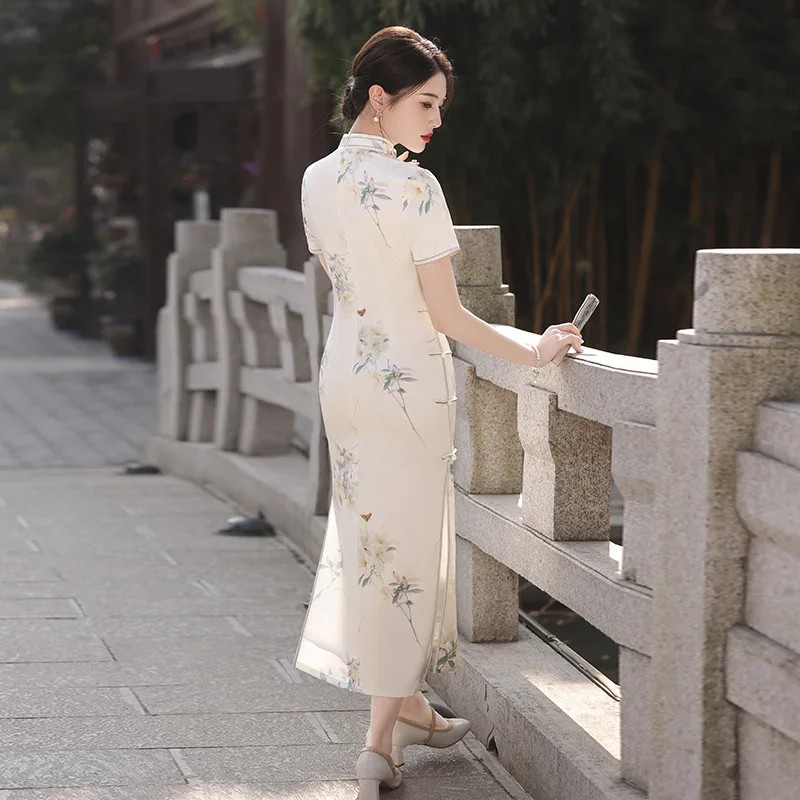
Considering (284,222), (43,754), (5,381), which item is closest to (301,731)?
(43,754)

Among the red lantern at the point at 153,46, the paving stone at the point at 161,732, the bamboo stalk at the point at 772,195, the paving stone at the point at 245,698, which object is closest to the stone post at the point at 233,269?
the bamboo stalk at the point at 772,195

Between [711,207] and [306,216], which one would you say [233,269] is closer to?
[711,207]

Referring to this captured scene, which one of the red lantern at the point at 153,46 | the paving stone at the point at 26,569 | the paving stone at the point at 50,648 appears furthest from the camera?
→ the red lantern at the point at 153,46

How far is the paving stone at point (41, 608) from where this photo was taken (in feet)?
16.5

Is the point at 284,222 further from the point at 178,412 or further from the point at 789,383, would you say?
the point at 789,383

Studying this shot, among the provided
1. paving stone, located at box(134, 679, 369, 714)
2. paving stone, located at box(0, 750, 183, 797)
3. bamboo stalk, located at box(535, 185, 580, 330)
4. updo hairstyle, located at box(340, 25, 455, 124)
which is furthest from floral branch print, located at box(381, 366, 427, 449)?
bamboo stalk, located at box(535, 185, 580, 330)

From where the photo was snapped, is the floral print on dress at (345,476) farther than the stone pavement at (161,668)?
No

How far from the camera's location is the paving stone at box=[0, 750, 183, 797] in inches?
138

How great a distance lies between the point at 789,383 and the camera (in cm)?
262

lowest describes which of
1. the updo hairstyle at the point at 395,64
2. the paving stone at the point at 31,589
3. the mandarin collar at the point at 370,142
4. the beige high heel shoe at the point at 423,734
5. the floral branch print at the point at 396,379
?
the paving stone at the point at 31,589

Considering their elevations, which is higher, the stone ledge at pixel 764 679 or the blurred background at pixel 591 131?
the blurred background at pixel 591 131

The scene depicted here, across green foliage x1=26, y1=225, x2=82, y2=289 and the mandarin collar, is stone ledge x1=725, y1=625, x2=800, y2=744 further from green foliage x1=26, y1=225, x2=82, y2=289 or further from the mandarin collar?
green foliage x1=26, y1=225, x2=82, y2=289

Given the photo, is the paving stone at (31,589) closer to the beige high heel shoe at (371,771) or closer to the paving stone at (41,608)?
the paving stone at (41,608)

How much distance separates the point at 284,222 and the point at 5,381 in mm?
2904
